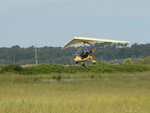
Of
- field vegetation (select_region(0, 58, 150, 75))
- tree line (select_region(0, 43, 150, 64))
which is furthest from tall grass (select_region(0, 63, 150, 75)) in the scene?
tree line (select_region(0, 43, 150, 64))

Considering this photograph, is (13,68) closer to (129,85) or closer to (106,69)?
(106,69)

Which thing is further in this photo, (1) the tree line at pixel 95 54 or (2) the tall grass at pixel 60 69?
(1) the tree line at pixel 95 54

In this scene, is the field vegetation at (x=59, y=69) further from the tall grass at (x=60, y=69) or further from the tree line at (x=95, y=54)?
the tree line at (x=95, y=54)

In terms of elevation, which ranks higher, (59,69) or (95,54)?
(95,54)

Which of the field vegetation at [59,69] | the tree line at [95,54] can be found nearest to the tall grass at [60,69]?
the field vegetation at [59,69]

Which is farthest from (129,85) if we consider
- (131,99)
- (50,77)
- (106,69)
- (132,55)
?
(132,55)

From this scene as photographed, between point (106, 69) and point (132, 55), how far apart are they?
50374 millimetres

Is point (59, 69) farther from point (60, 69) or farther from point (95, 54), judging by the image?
point (95, 54)

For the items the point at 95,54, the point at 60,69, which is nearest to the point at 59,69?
the point at 60,69

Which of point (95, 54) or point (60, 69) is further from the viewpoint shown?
point (95, 54)

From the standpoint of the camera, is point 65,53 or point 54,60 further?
point 65,53

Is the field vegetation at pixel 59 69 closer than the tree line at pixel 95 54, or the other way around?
the field vegetation at pixel 59 69

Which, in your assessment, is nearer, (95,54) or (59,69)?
(59,69)

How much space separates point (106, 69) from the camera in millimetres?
50094
